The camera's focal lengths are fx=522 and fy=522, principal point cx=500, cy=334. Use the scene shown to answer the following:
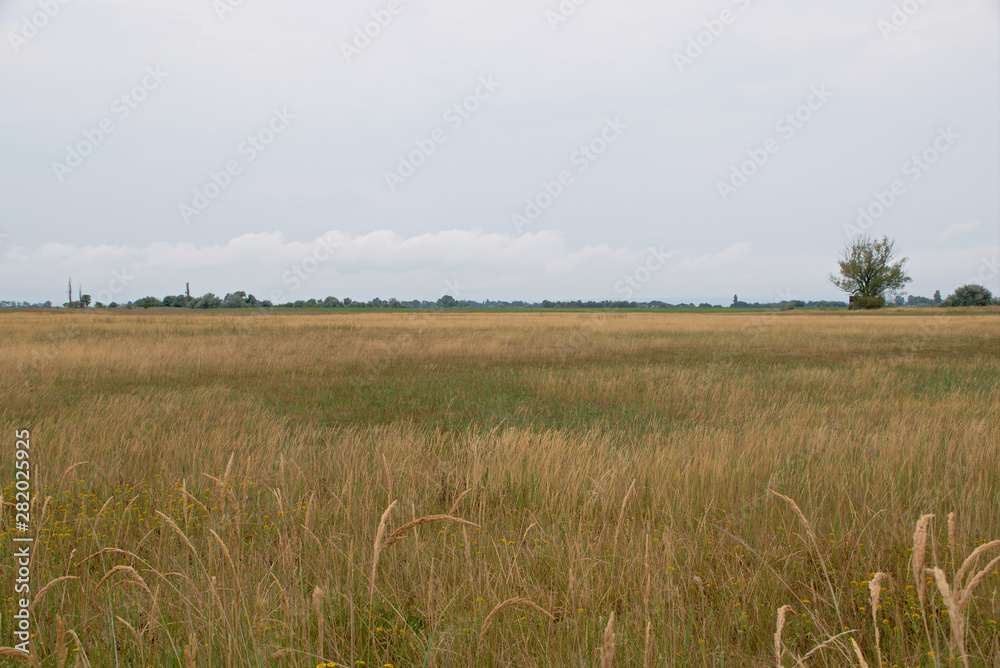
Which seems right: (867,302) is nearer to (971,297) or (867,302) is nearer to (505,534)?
(971,297)

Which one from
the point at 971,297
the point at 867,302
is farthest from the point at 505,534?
the point at 971,297

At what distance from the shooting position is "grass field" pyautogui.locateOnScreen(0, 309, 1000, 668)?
242cm

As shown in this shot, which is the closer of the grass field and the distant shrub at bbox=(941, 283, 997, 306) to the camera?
the grass field

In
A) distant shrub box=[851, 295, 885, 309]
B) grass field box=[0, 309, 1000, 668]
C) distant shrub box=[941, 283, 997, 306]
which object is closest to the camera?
grass field box=[0, 309, 1000, 668]

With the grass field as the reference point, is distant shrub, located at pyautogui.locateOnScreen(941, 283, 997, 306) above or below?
above

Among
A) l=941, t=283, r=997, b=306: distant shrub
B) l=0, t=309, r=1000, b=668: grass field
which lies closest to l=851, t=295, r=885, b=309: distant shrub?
l=941, t=283, r=997, b=306: distant shrub

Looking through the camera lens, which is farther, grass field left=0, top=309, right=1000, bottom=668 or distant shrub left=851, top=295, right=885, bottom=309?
distant shrub left=851, top=295, right=885, bottom=309

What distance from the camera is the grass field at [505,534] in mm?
2422

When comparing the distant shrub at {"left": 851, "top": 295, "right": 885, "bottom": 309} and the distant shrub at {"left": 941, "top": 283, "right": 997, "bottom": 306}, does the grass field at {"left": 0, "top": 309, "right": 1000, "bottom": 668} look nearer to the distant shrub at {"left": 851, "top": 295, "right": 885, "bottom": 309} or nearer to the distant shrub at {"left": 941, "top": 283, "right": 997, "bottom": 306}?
the distant shrub at {"left": 851, "top": 295, "right": 885, "bottom": 309}

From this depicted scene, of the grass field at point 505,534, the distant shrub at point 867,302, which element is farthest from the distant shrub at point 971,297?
the grass field at point 505,534

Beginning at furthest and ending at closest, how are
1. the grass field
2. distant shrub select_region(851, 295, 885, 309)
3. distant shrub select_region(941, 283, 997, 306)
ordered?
distant shrub select_region(941, 283, 997, 306) < distant shrub select_region(851, 295, 885, 309) < the grass field

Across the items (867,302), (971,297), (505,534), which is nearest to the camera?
(505,534)

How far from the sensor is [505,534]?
12.3 ft

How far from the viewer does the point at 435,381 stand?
41.9 ft
